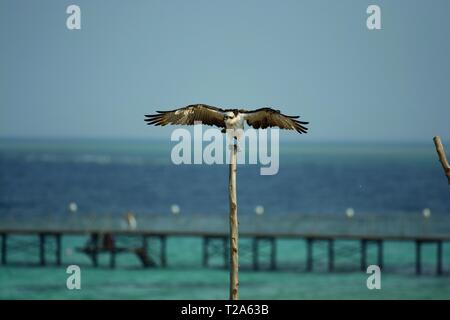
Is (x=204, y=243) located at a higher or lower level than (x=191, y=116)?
lower

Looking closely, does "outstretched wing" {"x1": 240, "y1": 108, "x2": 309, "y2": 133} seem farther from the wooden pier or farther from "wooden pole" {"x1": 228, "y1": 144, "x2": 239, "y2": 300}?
the wooden pier

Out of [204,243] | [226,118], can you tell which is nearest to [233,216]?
[226,118]

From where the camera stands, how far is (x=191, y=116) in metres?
17.7

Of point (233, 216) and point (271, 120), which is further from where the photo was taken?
point (271, 120)

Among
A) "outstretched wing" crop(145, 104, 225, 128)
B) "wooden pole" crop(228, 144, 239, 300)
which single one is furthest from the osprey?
"wooden pole" crop(228, 144, 239, 300)

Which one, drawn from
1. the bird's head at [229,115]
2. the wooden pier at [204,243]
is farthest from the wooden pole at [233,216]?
the wooden pier at [204,243]

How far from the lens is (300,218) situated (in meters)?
49.6

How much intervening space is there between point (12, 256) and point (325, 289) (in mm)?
21109

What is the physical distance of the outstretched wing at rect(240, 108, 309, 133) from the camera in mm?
17469

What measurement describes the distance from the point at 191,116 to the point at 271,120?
138 centimetres

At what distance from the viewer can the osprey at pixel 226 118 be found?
17266mm

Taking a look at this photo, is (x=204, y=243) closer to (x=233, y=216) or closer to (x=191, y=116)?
(x=191, y=116)
